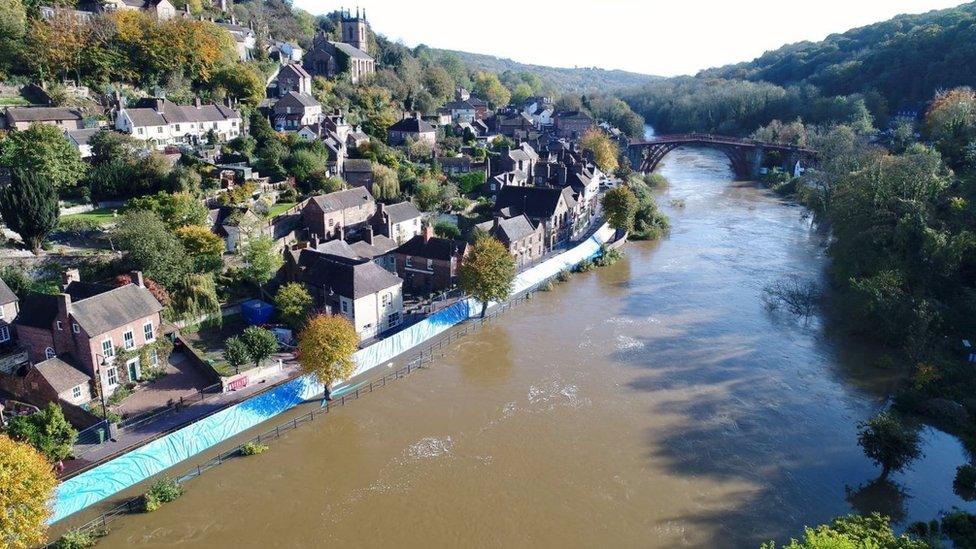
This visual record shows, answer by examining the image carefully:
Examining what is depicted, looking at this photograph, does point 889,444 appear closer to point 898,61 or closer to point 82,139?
point 82,139

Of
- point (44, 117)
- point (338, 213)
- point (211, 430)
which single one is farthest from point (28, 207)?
point (211, 430)

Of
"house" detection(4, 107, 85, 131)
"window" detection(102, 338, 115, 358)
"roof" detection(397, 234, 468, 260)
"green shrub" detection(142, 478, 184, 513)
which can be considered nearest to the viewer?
"green shrub" detection(142, 478, 184, 513)

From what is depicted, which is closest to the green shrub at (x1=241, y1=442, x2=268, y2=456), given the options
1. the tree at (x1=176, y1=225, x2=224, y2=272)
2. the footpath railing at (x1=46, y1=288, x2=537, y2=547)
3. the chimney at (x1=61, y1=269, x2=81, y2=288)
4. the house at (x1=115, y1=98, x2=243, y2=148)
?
the footpath railing at (x1=46, y1=288, x2=537, y2=547)

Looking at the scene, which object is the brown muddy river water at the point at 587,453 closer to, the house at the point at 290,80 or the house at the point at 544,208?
the house at the point at 544,208

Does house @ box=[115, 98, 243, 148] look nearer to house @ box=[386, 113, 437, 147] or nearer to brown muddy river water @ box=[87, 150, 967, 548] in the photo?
house @ box=[386, 113, 437, 147]

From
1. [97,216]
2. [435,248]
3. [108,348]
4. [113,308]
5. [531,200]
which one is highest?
[531,200]

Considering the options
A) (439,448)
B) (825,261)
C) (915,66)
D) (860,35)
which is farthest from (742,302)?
(860,35)
